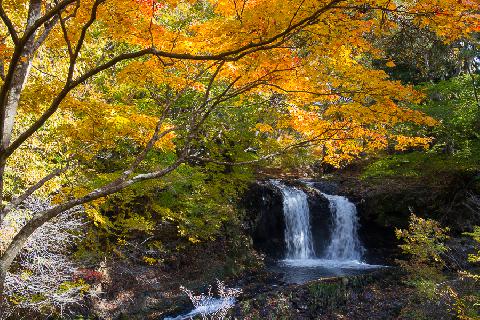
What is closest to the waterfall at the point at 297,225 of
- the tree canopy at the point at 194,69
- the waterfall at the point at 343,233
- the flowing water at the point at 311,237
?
the flowing water at the point at 311,237

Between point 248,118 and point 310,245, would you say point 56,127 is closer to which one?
point 248,118

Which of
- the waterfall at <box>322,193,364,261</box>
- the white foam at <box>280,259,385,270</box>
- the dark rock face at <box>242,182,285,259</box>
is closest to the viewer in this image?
the white foam at <box>280,259,385,270</box>

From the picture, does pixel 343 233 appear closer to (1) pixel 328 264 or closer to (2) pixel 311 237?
(2) pixel 311 237

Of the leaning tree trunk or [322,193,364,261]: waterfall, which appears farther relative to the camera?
[322,193,364,261]: waterfall

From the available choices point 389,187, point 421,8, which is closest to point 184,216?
point 421,8

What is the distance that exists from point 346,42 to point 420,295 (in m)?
6.57

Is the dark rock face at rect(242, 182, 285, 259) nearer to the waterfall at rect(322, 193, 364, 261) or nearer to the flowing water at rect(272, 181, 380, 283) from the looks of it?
the flowing water at rect(272, 181, 380, 283)

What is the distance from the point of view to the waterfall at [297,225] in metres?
16.1

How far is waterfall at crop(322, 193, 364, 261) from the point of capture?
15720 millimetres

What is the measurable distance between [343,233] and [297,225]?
1.95m

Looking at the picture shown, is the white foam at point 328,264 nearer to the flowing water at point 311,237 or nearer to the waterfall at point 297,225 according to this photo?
the flowing water at point 311,237

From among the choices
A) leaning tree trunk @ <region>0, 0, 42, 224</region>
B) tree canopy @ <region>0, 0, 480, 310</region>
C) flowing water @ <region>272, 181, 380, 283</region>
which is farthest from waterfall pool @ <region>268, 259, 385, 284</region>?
leaning tree trunk @ <region>0, 0, 42, 224</region>

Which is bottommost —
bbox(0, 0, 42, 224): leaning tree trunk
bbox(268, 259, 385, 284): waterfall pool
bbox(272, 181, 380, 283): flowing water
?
bbox(268, 259, 385, 284): waterfall pool

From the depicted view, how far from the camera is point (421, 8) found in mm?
4414
